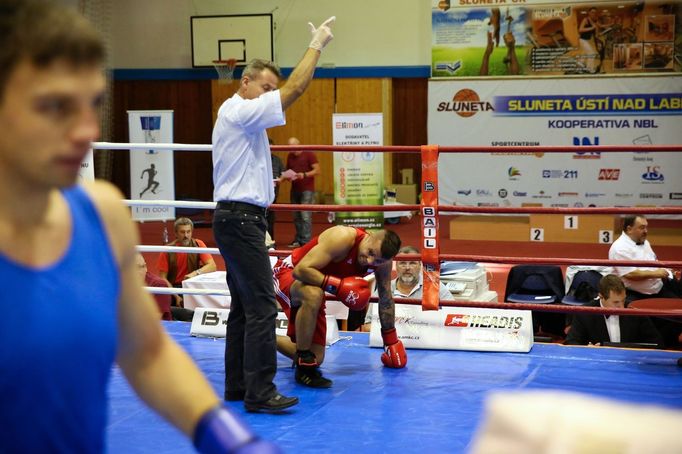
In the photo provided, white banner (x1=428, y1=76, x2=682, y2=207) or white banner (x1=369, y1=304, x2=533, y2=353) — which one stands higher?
white banner (x1=428, y1=76, x2=682, y2=207)

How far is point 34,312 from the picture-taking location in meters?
1.18

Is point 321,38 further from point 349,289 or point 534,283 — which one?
point 534,283

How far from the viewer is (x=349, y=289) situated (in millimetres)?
4871

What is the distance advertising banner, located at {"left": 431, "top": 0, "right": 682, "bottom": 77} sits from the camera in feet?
47.0

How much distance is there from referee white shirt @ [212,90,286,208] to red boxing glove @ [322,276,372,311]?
2.38ft

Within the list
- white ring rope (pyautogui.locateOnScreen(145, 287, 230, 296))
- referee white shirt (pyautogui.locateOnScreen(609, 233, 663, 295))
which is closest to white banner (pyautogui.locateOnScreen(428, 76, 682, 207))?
referee white shirt (pyautogui.locateOnScreen(609, 233, 663, 295))

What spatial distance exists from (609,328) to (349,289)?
1.97 meters

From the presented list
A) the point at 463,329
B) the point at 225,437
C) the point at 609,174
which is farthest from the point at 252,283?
the point at 609,174

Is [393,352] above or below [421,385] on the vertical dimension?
above

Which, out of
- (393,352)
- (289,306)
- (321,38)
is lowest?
(393,352)

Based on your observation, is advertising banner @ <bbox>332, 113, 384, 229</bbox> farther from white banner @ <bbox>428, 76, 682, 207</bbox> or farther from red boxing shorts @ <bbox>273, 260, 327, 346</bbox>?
red boxing shorts @ <bbox>273, 260, 327, 346</bbox>

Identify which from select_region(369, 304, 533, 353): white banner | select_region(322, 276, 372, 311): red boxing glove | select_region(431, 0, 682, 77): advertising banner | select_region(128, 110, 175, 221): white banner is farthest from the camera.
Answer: select_region(431, 0, 682, 77): advertising banner

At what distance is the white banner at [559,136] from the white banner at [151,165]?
4174 millimetres

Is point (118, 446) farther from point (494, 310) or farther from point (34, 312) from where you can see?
point (34, 312)
